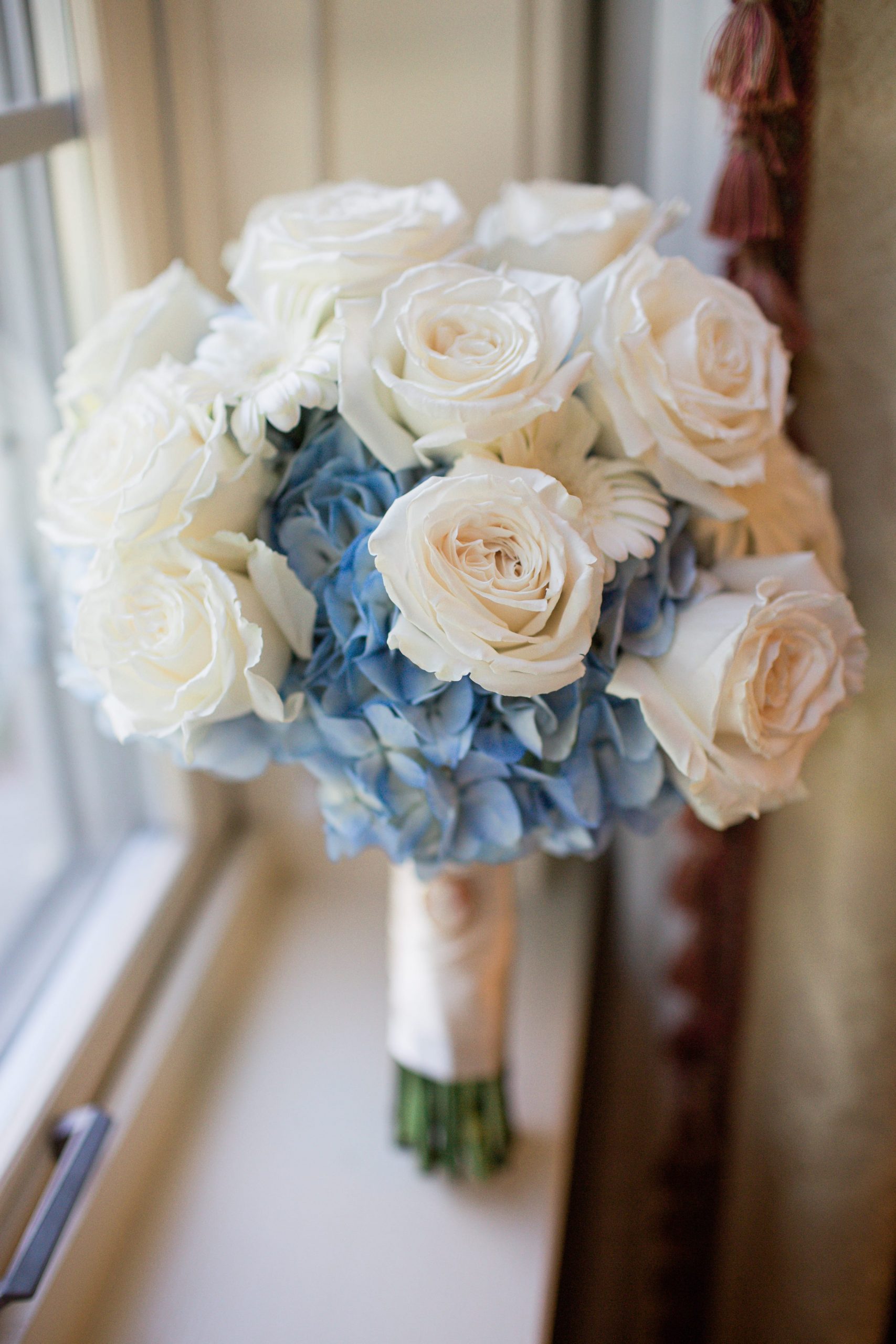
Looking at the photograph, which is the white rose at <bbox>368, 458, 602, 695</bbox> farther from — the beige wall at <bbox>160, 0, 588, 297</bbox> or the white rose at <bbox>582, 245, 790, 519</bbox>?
the beige wall at <bbox>160, 0, 588, 297</bbox>

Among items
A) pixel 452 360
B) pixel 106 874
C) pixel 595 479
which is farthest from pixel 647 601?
pixel 106 874

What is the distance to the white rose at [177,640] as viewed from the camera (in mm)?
545

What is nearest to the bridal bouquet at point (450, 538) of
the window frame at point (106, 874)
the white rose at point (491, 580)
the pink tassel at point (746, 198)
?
the white rose at point (491, 580)

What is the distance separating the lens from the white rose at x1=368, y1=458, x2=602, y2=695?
0.49 metres

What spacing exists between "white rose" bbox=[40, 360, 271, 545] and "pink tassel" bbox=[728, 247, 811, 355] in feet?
1.34

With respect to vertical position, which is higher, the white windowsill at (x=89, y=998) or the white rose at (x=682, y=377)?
the white rose at (x=682, y=377)

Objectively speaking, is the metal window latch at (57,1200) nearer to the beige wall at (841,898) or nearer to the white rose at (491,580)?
the white rose at (491,580)

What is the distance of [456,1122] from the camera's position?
861mm

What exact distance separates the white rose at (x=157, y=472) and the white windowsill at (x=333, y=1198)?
1.76ft

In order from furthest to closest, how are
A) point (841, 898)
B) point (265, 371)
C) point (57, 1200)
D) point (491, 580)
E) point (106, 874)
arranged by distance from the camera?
point (106, 874) < point (841, 898) < point (57, 1200) < point (265, 371) < point (491, 580)

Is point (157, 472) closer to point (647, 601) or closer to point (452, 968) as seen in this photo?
point (647, 601)

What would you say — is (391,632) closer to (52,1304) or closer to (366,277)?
(366,277)

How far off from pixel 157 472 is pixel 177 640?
9cm

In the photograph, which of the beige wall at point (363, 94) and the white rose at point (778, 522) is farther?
the beige wall at point (363, 94)
